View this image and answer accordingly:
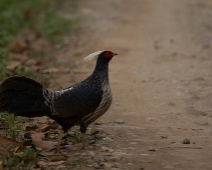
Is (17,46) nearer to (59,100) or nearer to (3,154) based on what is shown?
(59,100)

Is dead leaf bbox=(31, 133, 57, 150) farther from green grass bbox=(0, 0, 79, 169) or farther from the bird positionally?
green grass bbox=(0, 0, 79, 169)

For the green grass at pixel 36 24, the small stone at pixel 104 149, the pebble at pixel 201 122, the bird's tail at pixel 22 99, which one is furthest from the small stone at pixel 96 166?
the green grass at pixel 36 24

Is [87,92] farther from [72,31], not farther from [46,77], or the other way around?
[72,31]

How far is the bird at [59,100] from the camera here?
5.49 metres

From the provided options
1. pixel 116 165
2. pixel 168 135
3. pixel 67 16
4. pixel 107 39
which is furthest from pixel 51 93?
pixel 67 16

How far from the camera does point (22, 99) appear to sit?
557cm

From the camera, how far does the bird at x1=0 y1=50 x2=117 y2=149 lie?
5.49 metres

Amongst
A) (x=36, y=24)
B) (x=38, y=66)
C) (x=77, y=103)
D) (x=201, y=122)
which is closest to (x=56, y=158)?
(x=77, y=103)

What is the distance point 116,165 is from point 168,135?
1266mm

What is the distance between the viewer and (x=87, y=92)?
18.2ft

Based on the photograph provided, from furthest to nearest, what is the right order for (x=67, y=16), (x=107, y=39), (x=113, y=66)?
1. (x=67, y=16)
2. (x=107, y=39)
3. (x=113, y=66)

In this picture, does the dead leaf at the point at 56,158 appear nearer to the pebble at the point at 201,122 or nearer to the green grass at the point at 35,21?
the pebble at the point at 201,122

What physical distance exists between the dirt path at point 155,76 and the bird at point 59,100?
1.63 ft

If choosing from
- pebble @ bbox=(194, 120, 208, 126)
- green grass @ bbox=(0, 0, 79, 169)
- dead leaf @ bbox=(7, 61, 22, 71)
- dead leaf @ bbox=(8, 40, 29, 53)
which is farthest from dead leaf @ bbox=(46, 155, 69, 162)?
dead leaf @ bbox=(8, 40, 29, 53)
